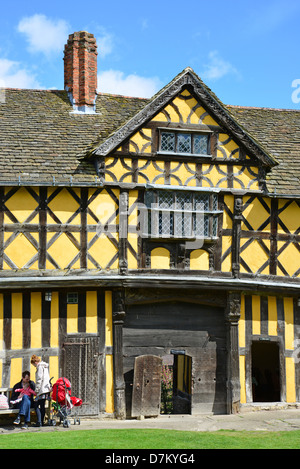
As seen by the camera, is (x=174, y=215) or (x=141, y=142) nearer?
(x=174, y=215)

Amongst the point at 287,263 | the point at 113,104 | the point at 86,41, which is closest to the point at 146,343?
the point at 287,263

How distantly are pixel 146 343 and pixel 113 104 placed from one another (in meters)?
8.04

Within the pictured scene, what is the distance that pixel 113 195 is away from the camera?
18.0 meters

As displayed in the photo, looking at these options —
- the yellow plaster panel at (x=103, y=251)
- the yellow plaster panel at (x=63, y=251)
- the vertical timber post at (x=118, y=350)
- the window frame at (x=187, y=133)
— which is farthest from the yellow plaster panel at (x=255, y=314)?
the yellow plaster panel at (x=63, y=251)

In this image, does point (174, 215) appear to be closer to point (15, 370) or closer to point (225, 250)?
point (225, 250)

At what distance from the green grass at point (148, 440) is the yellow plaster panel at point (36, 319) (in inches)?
118

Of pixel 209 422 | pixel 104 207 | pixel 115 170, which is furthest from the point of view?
pixel 115 170

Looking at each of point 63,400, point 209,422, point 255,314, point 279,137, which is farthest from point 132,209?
point 279,137

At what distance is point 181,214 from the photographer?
18250 mm

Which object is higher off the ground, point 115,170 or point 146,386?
point 115,170

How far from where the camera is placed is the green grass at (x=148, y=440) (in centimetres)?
1234

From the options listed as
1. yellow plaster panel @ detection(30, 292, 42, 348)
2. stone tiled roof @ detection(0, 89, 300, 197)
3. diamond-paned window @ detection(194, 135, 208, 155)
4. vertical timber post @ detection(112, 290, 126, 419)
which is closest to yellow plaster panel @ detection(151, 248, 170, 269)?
vertical timber post @ detection(112, 290, 126, 419)

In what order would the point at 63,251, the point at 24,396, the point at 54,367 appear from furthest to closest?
the point at 63,251, the point at 54,367, the point at 24,396

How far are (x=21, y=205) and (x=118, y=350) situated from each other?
4499mm
